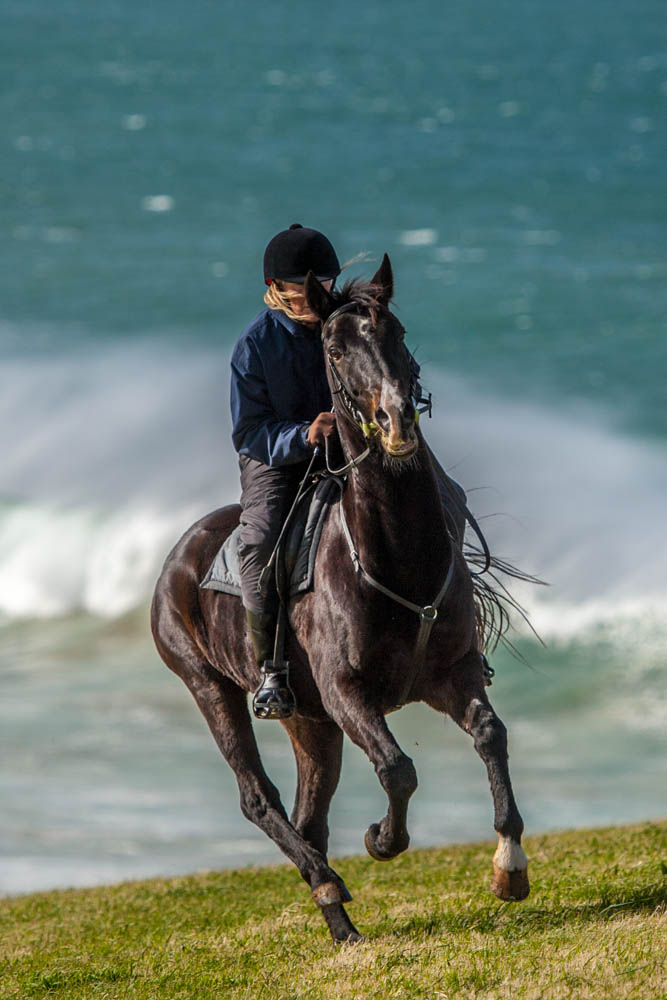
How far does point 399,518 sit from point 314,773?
6.85ft

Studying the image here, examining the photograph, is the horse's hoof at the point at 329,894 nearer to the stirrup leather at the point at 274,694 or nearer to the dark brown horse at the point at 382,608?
the dark brown horse at the point at 382,608

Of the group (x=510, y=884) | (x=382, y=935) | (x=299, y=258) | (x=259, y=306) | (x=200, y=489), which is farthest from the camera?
(x=259, y=306)

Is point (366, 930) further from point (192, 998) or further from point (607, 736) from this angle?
point (607, 736)

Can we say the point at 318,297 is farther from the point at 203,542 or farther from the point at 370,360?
the point at 203,542

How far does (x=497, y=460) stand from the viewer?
28.9 metres

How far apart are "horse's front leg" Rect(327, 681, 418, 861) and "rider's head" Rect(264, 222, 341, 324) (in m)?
1.78

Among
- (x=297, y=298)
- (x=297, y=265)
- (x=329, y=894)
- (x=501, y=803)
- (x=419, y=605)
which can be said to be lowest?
(x=329, y=894)

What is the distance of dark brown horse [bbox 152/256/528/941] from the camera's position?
21.0 feet

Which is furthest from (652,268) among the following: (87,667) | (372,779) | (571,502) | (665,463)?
(372,779)

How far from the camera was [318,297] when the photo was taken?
259 inches

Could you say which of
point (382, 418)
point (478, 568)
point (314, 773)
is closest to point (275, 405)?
point (382, 418)

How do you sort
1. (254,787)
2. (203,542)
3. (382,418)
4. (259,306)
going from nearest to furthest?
1. (382,418)
2. (254,787)
3. (203,542)
4. (259,306)

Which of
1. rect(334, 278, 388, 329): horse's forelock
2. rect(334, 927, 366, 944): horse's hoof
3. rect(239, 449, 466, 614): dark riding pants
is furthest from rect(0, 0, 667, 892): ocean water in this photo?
rect(334, 927, 366, 944): horse's hoof

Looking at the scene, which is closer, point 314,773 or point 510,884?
point 510,884
